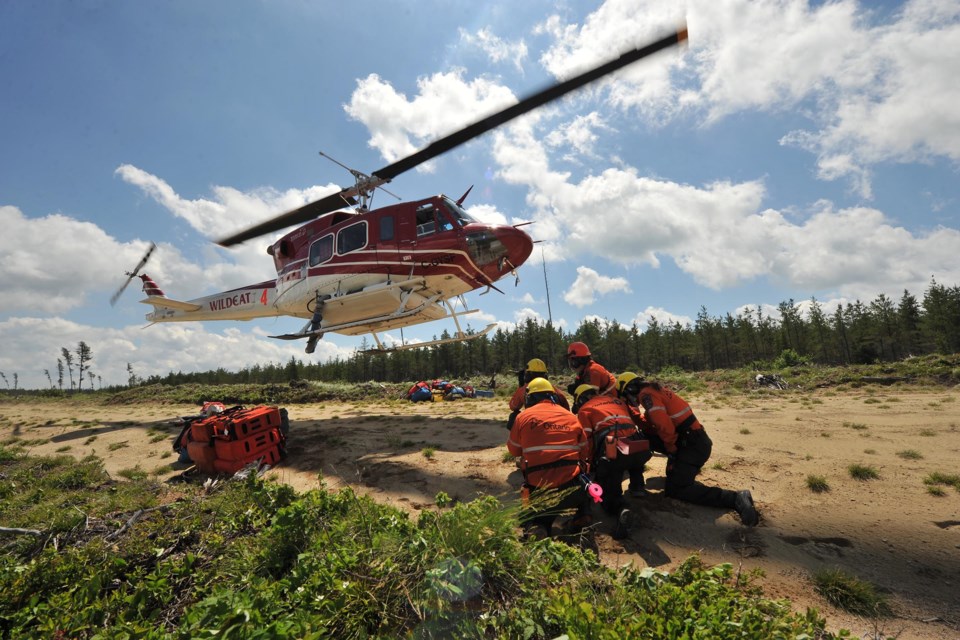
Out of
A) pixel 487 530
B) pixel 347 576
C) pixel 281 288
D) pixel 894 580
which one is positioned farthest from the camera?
pixel 281 288

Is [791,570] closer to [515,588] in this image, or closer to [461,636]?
[515,588]

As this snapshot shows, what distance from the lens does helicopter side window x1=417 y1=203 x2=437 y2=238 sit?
1005cm

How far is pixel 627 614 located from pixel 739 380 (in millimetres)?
20577

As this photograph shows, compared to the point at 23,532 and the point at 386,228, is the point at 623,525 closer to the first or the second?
the point at 23,532

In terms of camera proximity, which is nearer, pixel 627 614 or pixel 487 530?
pixel 627 614

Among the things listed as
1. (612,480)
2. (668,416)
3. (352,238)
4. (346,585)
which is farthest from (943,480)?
(352,238)

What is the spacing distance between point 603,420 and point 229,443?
19.1ft

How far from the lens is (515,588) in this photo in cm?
229

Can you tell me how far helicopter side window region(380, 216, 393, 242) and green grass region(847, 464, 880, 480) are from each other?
984cm

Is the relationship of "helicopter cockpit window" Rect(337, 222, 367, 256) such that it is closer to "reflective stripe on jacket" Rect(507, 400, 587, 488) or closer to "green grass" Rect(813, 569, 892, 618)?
"reflective stripe on jacket" Rect(507, 400, 587, 488)

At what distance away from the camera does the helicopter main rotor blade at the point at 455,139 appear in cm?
572

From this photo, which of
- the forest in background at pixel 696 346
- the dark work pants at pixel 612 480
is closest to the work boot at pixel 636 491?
the dark work pants at pixel 612 480

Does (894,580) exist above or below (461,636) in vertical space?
below

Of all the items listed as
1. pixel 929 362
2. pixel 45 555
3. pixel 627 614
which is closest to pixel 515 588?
pixel 627 614
